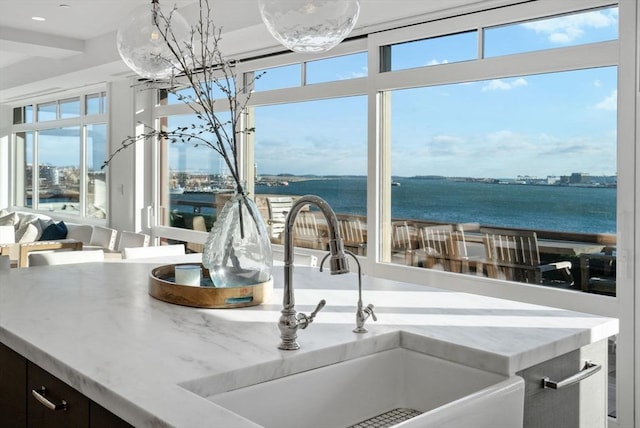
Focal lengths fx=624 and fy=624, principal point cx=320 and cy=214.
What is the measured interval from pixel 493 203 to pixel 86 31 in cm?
449

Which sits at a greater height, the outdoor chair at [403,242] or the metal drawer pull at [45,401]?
the outdoor chair at [403,242]

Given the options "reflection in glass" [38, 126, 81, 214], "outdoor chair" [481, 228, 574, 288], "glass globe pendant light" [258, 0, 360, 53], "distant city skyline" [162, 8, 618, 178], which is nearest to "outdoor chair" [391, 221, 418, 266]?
"distant city skyline" [162, 8, 618, 178]

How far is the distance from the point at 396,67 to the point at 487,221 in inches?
51.4

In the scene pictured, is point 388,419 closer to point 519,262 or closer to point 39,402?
point 39,402

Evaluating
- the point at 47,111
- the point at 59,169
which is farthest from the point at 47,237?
the point at 47,111

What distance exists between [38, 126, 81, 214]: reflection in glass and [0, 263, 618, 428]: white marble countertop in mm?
6991

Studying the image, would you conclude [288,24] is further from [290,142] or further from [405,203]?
[290,142]

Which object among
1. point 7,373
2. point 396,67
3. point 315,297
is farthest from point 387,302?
point 396,67

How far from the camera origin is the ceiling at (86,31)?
4.19 m

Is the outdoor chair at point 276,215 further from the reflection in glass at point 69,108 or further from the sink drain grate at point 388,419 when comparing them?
the reflection in glass at point 69,108

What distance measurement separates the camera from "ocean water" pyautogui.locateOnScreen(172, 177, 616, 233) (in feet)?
11.2

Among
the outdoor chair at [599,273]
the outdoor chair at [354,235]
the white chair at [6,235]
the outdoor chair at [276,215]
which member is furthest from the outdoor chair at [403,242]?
the white chair at [6,235]

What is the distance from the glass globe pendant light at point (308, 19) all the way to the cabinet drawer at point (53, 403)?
3.91 feet

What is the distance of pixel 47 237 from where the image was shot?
24.0 feet
